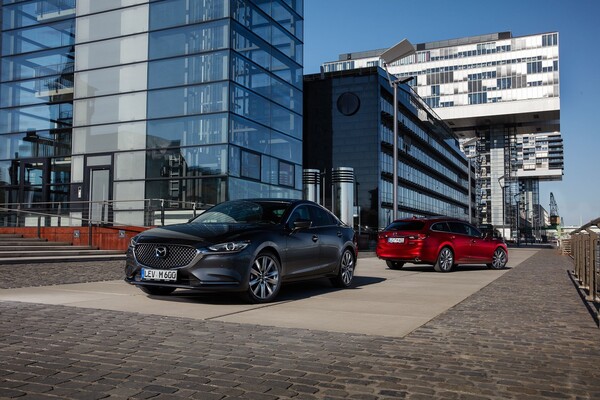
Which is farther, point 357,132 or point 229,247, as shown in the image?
point 357,132

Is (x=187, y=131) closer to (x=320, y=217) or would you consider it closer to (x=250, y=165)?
(x=250, y=165)

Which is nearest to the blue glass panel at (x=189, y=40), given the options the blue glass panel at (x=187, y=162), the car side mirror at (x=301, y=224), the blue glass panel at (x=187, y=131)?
the blue glass panel at (x=187, y=131)

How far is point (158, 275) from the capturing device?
7.40m

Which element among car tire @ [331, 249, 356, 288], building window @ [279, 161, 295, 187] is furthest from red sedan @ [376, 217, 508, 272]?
building window @ [279, 161, 295, 187]

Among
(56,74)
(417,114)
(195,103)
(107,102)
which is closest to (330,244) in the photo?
(195,103)

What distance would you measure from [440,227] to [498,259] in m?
3.08

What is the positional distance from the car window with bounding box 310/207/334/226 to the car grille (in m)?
2.65

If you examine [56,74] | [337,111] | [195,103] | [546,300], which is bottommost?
[546,300]

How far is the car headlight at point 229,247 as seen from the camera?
285 inches

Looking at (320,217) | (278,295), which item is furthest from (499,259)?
(278,295)

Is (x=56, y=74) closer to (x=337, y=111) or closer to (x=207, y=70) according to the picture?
(x=207, y=70)

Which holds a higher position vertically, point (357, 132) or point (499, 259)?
point (357, 132)

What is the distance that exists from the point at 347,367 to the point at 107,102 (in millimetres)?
23767

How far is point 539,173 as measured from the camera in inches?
6969
